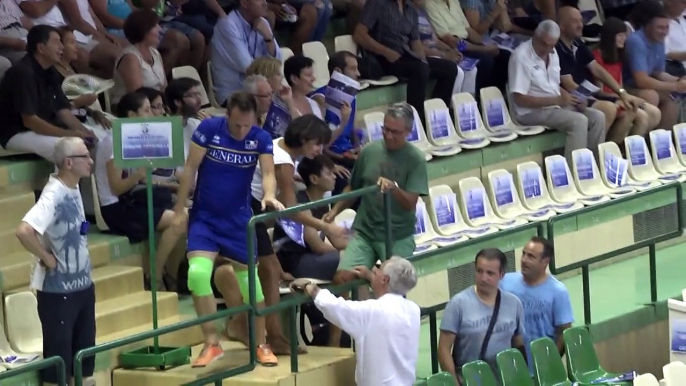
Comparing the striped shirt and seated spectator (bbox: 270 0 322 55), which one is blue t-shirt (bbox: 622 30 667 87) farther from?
the striped shirt

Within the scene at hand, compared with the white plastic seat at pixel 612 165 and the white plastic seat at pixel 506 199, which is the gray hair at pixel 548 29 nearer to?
the white plastic seat at pixel 612 165

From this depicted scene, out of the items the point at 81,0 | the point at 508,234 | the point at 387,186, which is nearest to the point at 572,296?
the point at 508,234

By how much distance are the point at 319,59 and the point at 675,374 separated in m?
4.65

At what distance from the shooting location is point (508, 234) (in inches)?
408

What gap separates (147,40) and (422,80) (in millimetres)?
2773

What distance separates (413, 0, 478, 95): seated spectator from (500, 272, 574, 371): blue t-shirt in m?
4.24

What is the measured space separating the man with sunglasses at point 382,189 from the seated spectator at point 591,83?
4.90 meters

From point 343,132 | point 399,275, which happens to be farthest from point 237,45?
point 399,275

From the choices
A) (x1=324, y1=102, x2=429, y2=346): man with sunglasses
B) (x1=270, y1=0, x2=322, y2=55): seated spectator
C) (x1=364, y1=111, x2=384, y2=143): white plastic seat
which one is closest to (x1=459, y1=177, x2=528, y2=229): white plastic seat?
(x1=364, y1=111, x2=384, y2=143): white plastic seat

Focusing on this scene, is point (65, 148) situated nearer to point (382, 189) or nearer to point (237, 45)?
point (382, 189)

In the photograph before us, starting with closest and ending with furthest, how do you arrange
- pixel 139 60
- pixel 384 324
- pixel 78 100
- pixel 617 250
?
pixel 384 324, pixel 78 100, pixel 617 250, pixel 139 60

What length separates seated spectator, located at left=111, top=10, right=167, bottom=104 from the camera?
36.8ft

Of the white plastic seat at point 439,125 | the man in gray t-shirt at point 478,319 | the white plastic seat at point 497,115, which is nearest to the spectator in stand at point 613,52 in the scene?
the white plastic seat at point 497,115

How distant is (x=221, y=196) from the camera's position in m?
8.96
